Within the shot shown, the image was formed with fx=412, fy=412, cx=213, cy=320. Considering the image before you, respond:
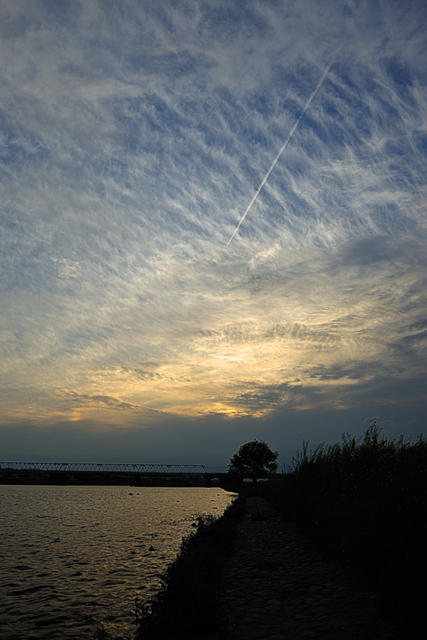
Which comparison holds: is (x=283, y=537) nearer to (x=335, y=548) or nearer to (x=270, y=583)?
(x=335, y=548)

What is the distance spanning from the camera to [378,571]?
34.9ft

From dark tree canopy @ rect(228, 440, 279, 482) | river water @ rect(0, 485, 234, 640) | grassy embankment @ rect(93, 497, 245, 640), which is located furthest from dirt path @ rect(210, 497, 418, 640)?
dark tree canopy @ rect(228, 440, 279, 482)

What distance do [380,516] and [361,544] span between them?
4.19 ft

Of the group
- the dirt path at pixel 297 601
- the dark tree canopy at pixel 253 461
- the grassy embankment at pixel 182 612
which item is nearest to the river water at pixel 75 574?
the grassy embankment at pixel 182 612

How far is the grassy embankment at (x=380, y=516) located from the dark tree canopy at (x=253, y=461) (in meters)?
115

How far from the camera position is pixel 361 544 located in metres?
11.6

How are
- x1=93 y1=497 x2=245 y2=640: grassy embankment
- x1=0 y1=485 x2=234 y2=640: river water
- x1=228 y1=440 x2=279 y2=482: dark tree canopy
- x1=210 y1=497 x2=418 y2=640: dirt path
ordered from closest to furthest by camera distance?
1. x1=93 y1=497 x2=245 y2=640: grassy embankment
2. x1=210 y1=497 x2=418 y2=640: dirt path
3. x1=0 y1=485 x2=234 y2=640: river water
4. x1=228 y1=440 x2=279 y2=482: dark tree canopy

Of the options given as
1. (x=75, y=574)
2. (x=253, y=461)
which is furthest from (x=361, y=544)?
(x=253, y=461)

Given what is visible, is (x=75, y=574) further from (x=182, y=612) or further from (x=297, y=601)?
A: (x=182, y=612)

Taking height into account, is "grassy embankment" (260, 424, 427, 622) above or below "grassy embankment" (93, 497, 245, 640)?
above

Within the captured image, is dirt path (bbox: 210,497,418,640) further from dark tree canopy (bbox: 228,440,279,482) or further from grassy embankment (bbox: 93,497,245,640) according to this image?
dark tree canopy (bbox: 228,440,279,482)

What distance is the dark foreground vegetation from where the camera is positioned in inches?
330

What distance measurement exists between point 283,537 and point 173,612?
15769mm

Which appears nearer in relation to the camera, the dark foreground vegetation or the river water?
the dark foreground vegetation
